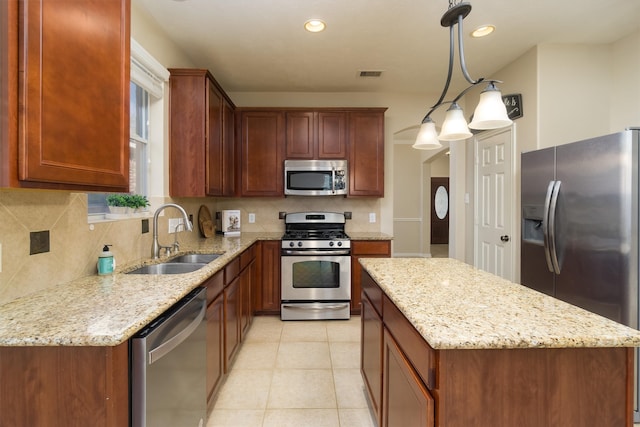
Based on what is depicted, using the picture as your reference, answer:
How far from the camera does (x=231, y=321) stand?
7.42ft

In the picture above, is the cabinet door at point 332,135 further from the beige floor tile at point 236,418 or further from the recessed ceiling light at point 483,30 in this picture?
the beige floor tile at point 236,418

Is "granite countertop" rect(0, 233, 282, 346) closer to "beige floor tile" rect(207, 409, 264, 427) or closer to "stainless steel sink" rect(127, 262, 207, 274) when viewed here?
"stainless steel sink" rect(127, 262, 207, 274)

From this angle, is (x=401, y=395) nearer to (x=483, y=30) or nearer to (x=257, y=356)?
(x=257, y=356)

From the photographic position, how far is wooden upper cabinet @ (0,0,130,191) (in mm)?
887

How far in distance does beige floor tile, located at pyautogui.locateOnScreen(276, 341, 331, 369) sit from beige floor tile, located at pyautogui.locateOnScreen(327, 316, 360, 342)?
186mm

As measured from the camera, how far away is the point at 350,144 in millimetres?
3662

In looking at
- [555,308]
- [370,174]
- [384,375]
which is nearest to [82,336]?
[384,375]

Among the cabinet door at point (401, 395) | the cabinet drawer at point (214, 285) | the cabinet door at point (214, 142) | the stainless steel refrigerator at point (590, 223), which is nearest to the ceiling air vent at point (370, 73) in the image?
the cabinet door at point (214, 142)

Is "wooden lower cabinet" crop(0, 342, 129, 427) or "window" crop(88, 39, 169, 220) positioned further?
"window" crop(88, 39, 169, 220)

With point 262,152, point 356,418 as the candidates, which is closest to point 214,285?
point 356,418

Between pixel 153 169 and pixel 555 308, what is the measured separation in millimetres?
2676

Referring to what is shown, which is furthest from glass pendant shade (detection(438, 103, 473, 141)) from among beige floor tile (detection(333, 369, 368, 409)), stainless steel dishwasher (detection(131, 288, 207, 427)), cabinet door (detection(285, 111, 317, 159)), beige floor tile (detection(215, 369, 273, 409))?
cabinet door (detection(285, 111, 317, 159))

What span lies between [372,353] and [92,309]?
4.46ft

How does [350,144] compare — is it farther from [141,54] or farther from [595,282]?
[595,282]
